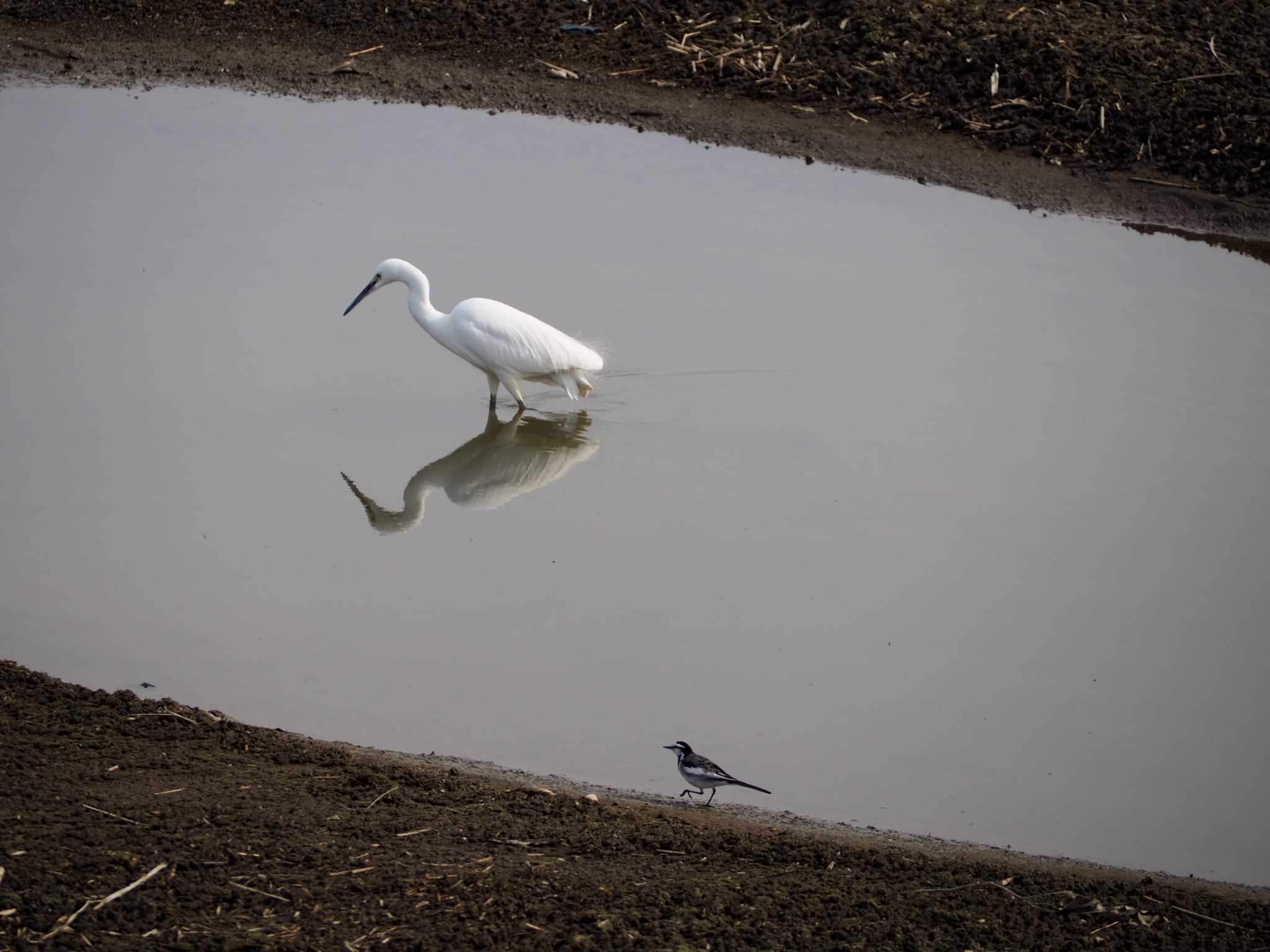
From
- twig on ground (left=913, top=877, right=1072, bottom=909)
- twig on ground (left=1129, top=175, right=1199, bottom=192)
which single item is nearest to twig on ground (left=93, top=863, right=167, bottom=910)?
twig on ground (left=913, top=877, right=1072, bottom=909)

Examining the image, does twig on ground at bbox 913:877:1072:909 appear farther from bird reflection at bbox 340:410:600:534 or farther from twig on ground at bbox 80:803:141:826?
bird reflection at bbox 340:410:600:534

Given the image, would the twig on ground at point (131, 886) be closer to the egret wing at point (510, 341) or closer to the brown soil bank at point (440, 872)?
the brown soil bank at point (440, 872)

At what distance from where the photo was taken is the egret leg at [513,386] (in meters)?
9.00

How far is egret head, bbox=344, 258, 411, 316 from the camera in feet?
30.3

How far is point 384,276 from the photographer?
9.34 meters

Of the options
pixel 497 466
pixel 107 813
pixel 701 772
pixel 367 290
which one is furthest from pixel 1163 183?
pixel 107 813

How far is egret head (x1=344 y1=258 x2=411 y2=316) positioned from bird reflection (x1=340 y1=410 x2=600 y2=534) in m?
1.10

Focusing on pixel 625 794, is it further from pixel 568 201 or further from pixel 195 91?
pixel 195 91

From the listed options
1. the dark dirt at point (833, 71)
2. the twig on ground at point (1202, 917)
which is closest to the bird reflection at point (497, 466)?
the twig on ground at point (1202, 917)

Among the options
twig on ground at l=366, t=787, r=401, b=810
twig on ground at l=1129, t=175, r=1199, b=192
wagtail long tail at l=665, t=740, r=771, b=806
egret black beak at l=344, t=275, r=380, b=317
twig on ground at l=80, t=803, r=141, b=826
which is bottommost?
twig on ground at l=80, t=803, r=141, b=826

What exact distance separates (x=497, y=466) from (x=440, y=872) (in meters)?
4.45

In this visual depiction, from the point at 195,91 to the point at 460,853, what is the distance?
33.6 ft

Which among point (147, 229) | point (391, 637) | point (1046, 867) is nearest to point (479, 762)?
point (391, 637)

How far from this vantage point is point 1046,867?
5199 millimetres
